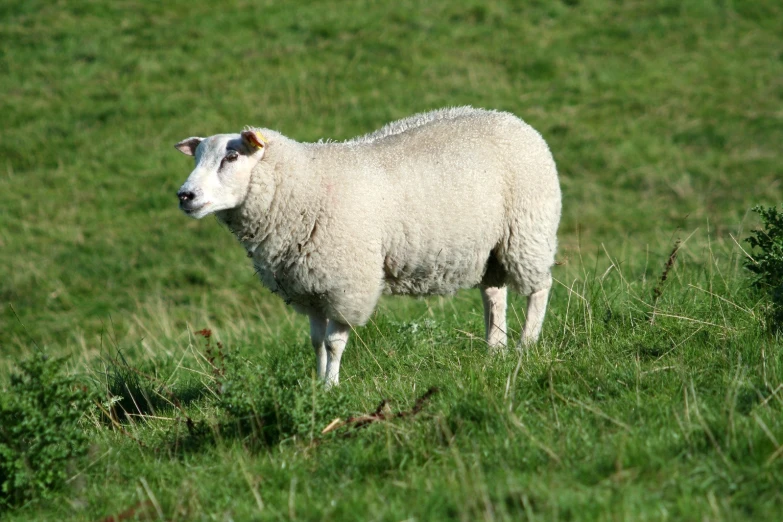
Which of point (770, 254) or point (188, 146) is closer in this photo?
point (770, 254)

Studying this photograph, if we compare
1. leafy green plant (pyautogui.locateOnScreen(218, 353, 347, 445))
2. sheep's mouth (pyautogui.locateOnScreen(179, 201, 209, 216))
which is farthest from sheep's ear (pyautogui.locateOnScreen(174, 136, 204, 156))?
leafy green plant (pyautogui.locateOnScreen(218, 353, 347, 445))

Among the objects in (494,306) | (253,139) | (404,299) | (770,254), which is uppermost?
(253,139)

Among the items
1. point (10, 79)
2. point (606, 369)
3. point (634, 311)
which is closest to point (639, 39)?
point (10, 79)

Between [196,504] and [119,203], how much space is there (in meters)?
8.48

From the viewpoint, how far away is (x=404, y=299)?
6742 mm

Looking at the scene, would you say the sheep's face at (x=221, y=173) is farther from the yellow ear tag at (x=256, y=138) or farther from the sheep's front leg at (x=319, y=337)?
the sheep's front leg at (x=319, y=337)

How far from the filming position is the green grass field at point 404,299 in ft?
10.7

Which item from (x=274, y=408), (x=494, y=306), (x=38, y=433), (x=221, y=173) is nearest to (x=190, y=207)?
(x=221, y=173)

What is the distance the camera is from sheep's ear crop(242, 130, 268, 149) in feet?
14.8

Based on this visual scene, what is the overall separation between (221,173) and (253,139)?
0.23 m

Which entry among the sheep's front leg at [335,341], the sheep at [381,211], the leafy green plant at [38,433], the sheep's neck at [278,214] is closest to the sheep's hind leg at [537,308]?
the sheep at [381,211]

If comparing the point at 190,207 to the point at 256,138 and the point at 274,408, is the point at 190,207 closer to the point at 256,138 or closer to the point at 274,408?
the point at 256,138

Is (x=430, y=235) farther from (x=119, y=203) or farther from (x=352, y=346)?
(x=119, y=203)

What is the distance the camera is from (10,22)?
1473 centimetres
